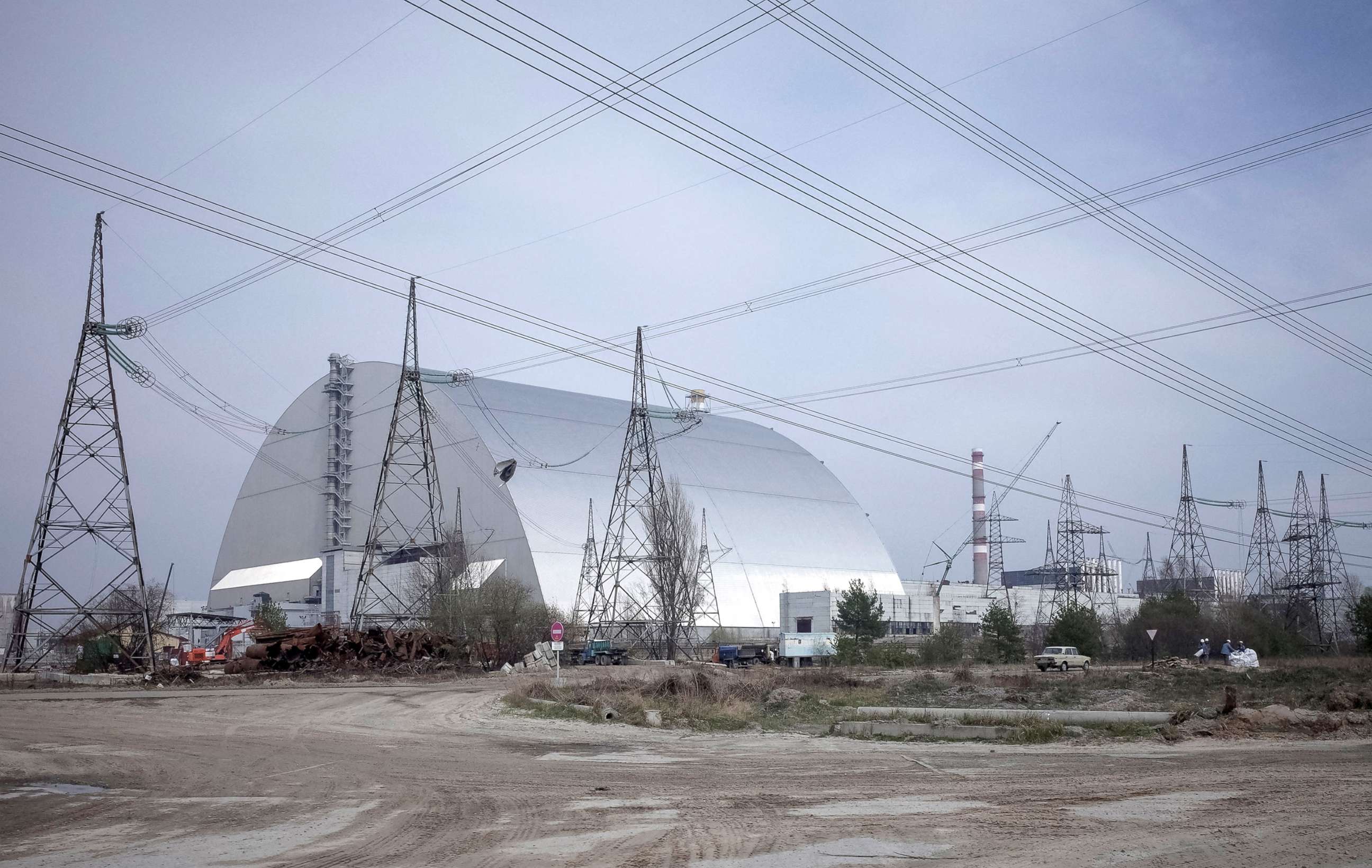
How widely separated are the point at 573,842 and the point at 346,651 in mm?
37740

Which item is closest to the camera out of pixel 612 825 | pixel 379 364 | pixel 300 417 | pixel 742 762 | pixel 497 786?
pixel 612 825

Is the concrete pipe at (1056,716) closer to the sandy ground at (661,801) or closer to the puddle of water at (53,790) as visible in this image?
the sandy ground at (661,801)

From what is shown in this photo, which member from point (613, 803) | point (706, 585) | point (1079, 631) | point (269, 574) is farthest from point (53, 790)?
point (269, 574)

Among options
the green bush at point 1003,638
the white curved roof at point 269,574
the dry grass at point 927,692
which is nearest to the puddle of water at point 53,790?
the dry grass at point 927,692

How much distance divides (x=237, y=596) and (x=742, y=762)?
81515 millimetres

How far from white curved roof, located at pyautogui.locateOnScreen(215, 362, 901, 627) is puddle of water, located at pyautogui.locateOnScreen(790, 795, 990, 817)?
192 feet

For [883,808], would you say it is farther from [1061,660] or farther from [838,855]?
[1061,660]

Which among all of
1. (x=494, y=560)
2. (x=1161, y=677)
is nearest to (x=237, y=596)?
(x=494, y=560)

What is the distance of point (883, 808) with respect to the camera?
37.9ft

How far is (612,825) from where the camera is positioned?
1075 cm

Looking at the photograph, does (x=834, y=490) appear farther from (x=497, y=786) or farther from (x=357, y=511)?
(x=497, y=786)

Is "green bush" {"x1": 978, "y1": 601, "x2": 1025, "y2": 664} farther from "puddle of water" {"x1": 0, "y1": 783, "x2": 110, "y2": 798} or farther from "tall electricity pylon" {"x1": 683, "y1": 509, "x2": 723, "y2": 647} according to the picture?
"puddle of water" {"x1": 0, "y1": 783, "x2": 110, "y2": 798}

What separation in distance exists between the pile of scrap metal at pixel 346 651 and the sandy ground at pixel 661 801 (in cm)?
2237

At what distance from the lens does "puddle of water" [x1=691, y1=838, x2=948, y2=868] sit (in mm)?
8703
